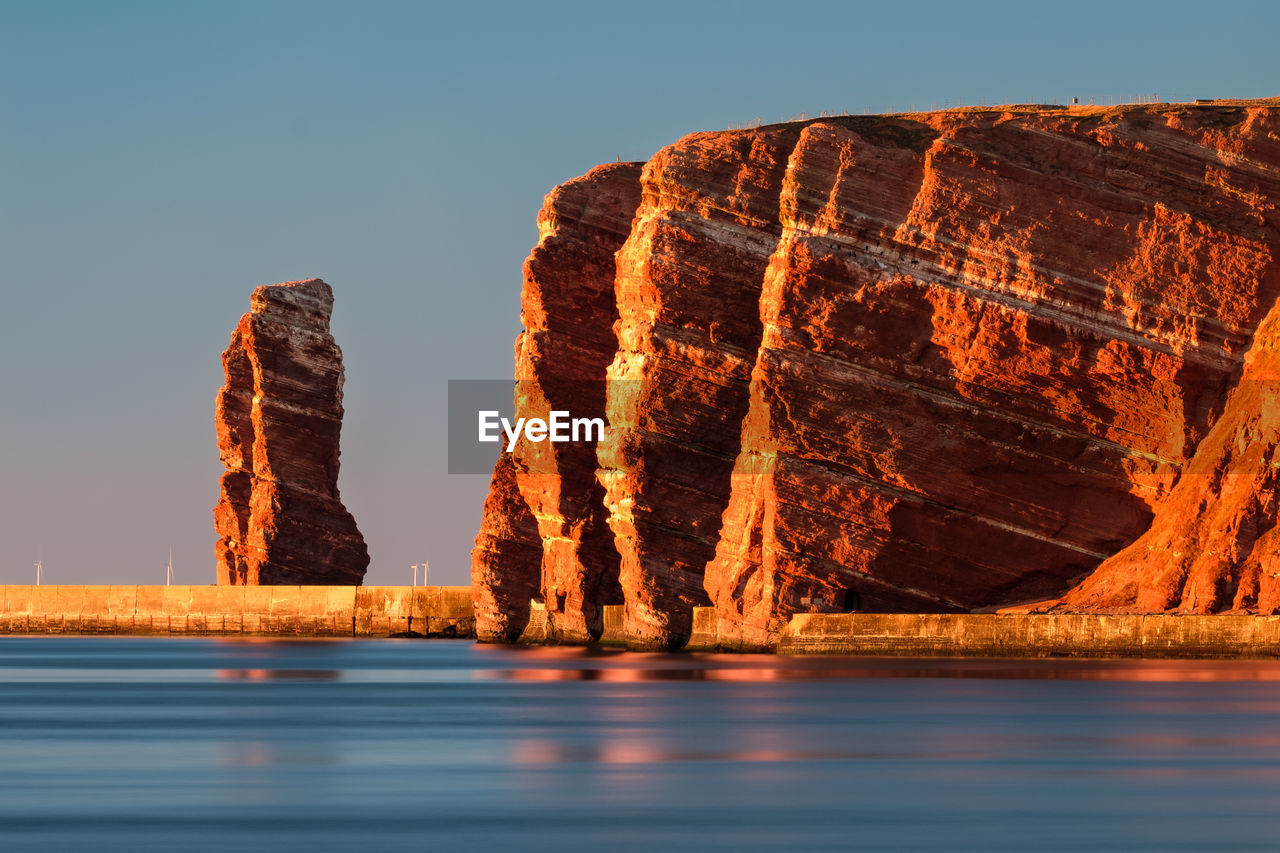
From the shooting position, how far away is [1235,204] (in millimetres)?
69188

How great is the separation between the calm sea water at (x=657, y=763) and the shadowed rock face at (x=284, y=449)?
56441mm

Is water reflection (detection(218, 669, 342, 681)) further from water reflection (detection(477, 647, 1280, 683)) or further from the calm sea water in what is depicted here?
water reflection (detection(477, 647, 1280, 683))

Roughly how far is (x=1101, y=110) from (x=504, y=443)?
96.9ft

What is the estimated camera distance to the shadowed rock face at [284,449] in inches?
4277

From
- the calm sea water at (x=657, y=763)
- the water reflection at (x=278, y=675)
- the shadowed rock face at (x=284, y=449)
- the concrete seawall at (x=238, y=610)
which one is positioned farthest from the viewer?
the shadowed rock face at (x=284, y=449)

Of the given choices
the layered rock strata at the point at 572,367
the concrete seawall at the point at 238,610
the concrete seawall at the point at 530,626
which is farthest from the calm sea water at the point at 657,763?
the concrete seawall at the point at 238,610

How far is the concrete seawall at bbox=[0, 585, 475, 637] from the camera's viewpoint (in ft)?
333

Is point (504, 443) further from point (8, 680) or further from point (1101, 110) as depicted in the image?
point (8, 680)

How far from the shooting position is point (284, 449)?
110 metres

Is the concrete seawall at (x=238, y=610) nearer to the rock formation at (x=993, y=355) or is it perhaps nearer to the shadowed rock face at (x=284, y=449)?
the shadowed rock face at (x=284, y=449)

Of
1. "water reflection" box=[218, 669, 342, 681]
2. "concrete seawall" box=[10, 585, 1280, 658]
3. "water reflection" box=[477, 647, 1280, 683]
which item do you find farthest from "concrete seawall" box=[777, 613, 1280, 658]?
"water reflection" box=[218, 669, 342, 681]

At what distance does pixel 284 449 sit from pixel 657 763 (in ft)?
278

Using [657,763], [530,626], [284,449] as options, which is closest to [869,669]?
[657,763]

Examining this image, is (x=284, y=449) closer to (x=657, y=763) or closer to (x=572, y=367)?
(x=572, y=367)
